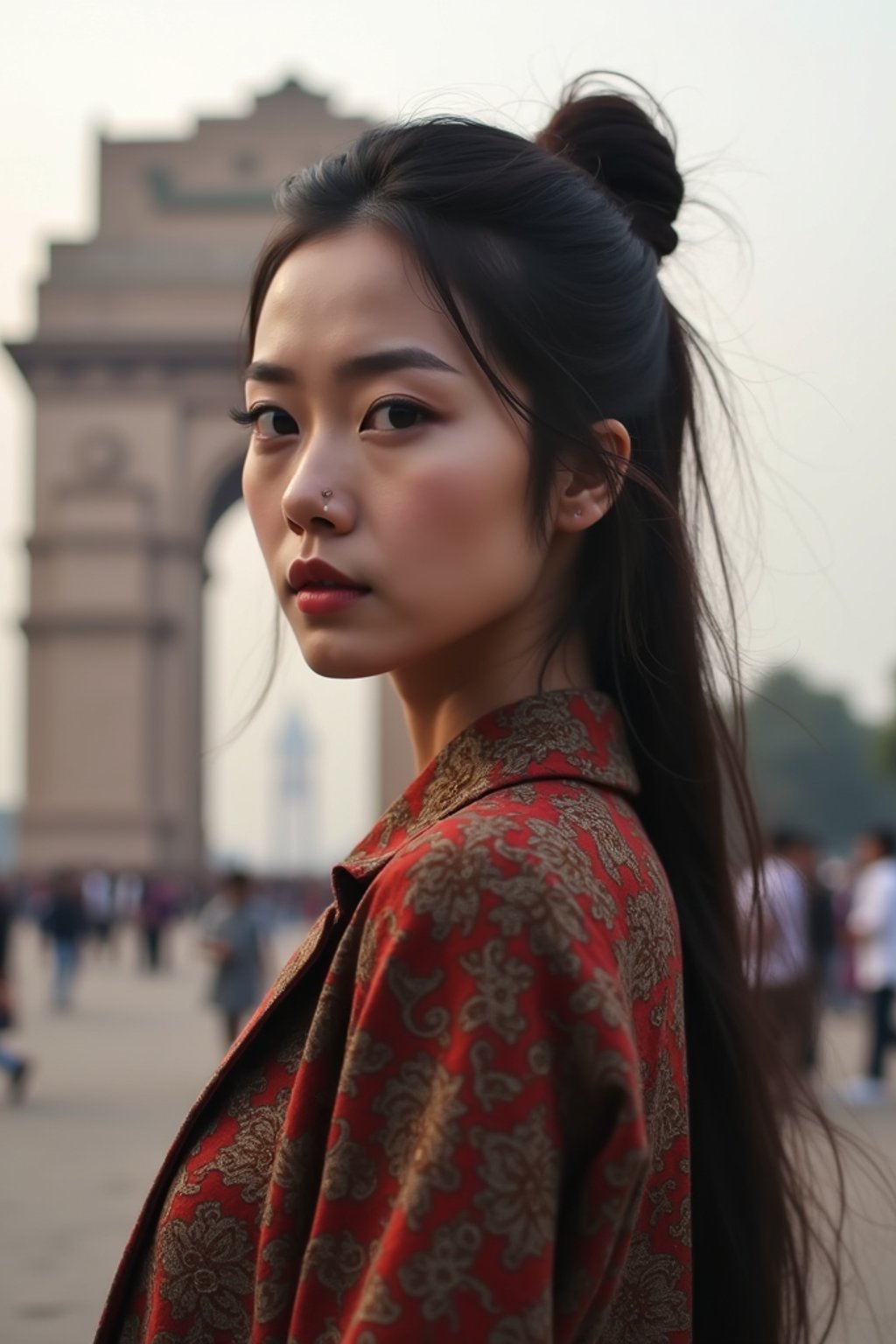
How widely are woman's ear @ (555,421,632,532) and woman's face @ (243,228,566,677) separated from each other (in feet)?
0.21

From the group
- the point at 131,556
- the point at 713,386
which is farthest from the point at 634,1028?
the point at 131,556

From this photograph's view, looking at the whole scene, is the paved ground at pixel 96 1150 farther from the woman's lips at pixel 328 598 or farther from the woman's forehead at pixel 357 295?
the woman's forehead at pixel 357 295

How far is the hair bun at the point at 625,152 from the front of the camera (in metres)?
1.82

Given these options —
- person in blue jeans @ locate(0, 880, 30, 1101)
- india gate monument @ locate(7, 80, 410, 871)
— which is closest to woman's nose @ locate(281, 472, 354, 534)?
person in blue jeans @ locate(0, 880, 30, 1101)

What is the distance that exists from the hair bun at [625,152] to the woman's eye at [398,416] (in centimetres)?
45

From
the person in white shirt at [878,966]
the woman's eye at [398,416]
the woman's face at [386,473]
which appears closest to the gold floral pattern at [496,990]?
the woman's face at [386,473]

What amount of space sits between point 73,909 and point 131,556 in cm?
1568

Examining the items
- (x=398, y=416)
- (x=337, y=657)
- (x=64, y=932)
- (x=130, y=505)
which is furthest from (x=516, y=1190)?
(x=130, y=505)

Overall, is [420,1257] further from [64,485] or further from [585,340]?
[64,485]

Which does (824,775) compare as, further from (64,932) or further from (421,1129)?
(421,1129)

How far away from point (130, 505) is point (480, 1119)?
104 feet

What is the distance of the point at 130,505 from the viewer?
3228 centimetres

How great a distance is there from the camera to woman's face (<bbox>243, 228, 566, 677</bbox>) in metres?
1.47

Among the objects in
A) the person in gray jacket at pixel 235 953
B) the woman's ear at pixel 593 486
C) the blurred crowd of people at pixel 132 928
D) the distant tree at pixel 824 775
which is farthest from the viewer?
the distant tree at pixel 824 775
